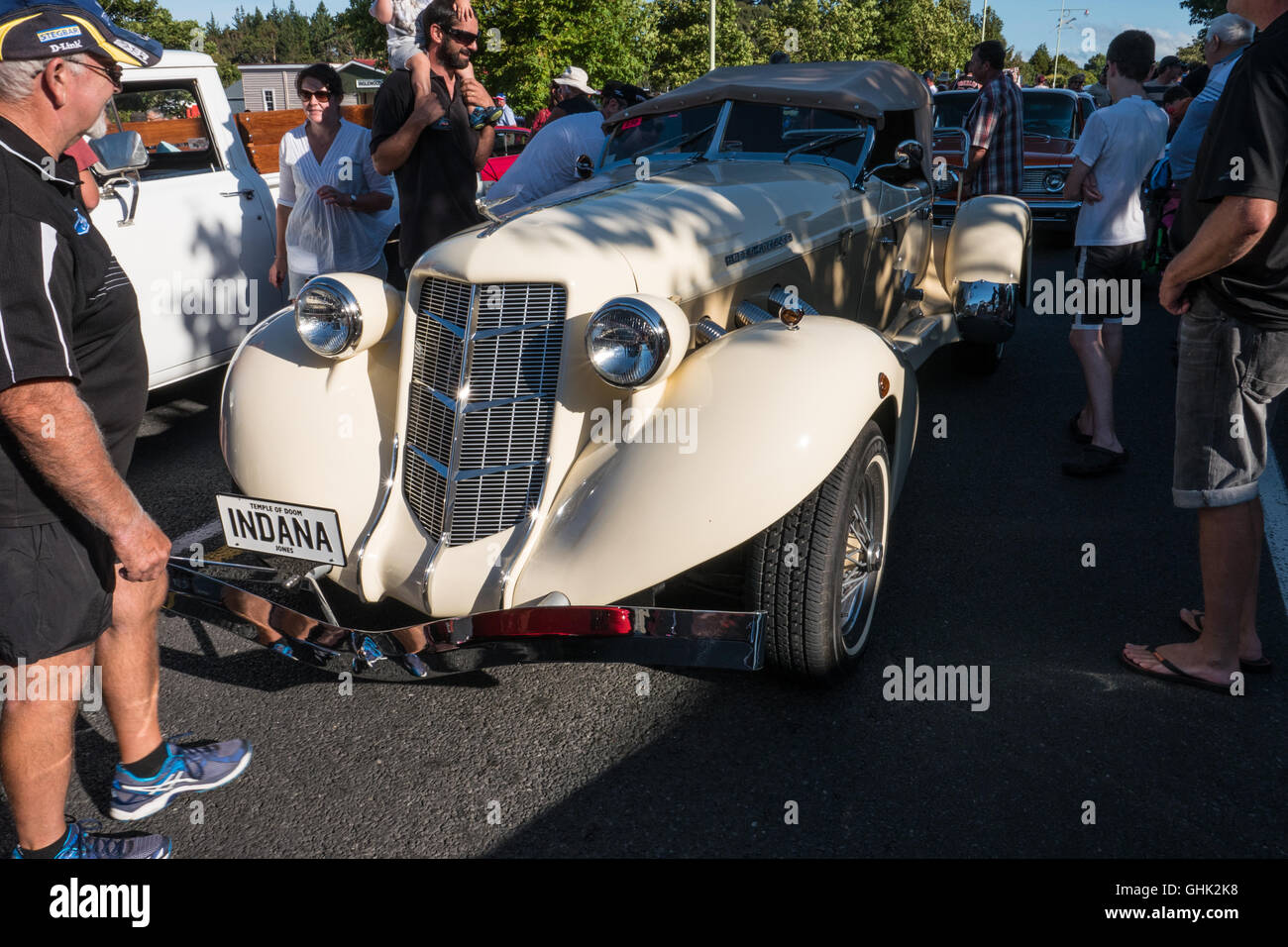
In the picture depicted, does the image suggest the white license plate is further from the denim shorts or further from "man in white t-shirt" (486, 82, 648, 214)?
"man in white t-shirt" (486, 82, 648, 214)

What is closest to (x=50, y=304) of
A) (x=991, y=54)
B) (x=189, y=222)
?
(x=189, y=222)

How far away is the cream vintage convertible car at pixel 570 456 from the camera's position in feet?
8.39

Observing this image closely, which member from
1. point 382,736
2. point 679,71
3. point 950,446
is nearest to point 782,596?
point 382,736

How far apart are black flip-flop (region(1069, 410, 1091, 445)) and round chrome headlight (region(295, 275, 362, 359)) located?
380 centimetres

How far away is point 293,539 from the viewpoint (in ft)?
8.95

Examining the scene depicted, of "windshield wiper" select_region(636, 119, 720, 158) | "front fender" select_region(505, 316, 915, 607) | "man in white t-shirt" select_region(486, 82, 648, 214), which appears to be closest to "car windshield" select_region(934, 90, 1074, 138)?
"man in white t-shirt" select_region(486, 82, 648, 214)

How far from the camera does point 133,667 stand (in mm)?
2549

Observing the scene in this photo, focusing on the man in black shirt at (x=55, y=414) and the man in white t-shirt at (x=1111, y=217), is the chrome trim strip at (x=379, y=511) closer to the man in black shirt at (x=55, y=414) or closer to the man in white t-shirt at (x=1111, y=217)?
the man in black shirt at (x=55, y=414)

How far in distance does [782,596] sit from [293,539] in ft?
4.59

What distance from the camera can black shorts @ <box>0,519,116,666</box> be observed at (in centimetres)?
201

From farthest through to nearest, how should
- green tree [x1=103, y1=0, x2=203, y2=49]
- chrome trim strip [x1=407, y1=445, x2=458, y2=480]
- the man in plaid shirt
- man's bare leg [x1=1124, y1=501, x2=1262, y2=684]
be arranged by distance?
1. green tree [x1=103, y1=0, x2=203, y2=49]
2. the man in plaid shirt
3. chrome trim strip [x1=407, y1=445, x2=458, y2=480]
4. man's bare leg [x1=1124, y1=501, x2=1262, y2=684]

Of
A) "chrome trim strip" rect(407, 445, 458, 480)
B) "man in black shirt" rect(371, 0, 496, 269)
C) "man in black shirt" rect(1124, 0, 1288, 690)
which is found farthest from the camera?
"man in black shirt" rect(371, 0, 496, 269)

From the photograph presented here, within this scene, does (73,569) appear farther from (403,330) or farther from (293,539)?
(403,330)

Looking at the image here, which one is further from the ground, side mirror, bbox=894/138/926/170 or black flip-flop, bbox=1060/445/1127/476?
side mirror, bbox=894/138/926/170
